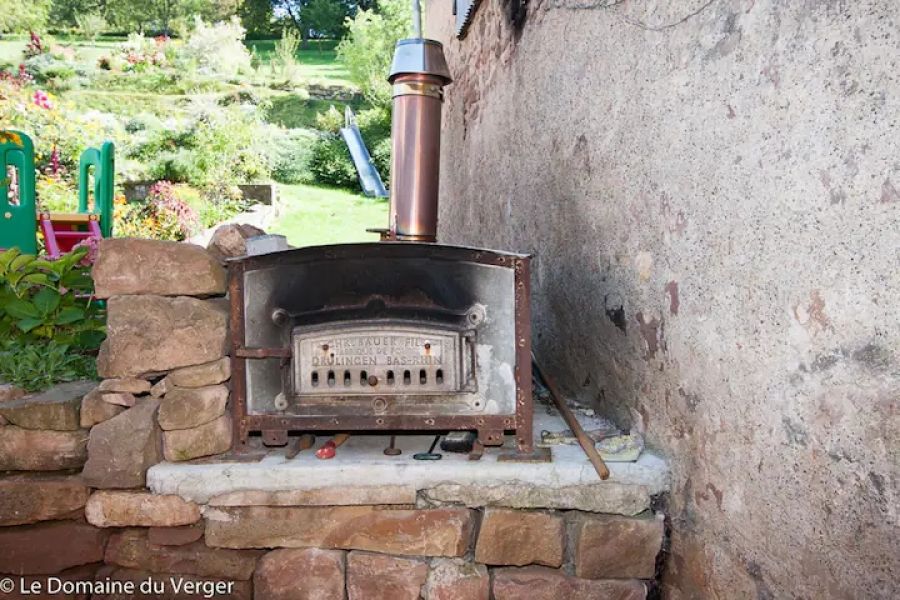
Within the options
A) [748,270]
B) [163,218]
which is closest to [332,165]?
[163,218]

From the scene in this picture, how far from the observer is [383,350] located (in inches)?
82.4

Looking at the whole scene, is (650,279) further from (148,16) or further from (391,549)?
(148,16)

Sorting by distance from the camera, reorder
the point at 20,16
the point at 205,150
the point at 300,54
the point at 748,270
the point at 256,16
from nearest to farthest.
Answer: the point at 748,270 < the point at 205,150 < the point at 20,16 < the point at 300,54 < the point at 256,16

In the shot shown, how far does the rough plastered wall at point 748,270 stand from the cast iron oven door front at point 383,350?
0.46 metres

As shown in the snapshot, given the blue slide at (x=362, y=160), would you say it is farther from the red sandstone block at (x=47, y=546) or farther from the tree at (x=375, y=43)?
the red sandstone block at (x=47, y=546)

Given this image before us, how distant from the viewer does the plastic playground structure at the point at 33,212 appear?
3803 mm

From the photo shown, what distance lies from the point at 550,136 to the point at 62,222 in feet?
11.3

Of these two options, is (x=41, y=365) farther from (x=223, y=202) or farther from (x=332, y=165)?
(x=332, y=165)

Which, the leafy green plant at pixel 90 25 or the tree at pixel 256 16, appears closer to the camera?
the leafy green plant at pixel 90 25

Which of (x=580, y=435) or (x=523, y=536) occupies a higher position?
(x=580, y=435)

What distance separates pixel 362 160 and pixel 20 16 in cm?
1865

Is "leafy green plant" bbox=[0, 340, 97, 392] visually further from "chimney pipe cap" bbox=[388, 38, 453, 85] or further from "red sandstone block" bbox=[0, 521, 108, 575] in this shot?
"chimney pipe cap" bbox=[388, 38, 453, 85]

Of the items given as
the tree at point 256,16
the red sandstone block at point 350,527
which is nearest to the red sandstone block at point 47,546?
the red sandstone block at point 350,527

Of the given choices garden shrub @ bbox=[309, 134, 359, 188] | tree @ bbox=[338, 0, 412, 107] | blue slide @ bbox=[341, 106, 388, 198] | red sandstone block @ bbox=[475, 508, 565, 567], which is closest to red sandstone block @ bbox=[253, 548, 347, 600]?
red sandstone block @ bbox=[475, 508, 565, 567]
